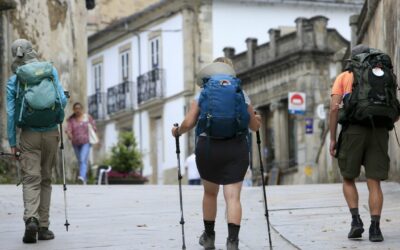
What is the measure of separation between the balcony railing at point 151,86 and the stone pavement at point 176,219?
1181 inches

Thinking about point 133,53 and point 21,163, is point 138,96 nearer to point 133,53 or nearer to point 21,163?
point 133,53

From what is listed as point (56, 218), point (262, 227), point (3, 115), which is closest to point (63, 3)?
point (3, 115)

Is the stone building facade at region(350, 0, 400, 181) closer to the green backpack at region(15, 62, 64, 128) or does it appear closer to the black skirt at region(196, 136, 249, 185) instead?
the green backpack at region(15, 62, 64, 128)

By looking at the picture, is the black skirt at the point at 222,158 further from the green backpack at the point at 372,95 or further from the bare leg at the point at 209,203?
the green backpack at the point at 372,95

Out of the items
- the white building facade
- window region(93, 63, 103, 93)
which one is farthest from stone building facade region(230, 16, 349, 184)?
window region(93, 63, 103, 93)

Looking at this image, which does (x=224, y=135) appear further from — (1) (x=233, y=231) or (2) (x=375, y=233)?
(2) (x=375, y=233)

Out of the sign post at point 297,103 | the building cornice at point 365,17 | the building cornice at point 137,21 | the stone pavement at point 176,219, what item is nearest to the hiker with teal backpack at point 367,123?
the stone pavement at point 176,219

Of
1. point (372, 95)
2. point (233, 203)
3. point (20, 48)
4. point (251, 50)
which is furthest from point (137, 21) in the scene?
point (233, 203)

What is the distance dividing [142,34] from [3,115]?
3002cm

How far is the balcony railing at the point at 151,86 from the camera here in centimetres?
4834

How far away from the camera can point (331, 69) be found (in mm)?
40969

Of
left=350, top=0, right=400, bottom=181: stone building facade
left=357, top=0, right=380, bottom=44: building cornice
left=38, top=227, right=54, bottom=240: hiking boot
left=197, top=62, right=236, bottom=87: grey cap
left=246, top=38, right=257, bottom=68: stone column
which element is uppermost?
left=246, top=38, right=257, bottom=68: stone column

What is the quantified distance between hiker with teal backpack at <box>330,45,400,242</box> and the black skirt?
134 centimetres

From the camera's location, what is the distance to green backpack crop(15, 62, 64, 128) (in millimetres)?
11195
